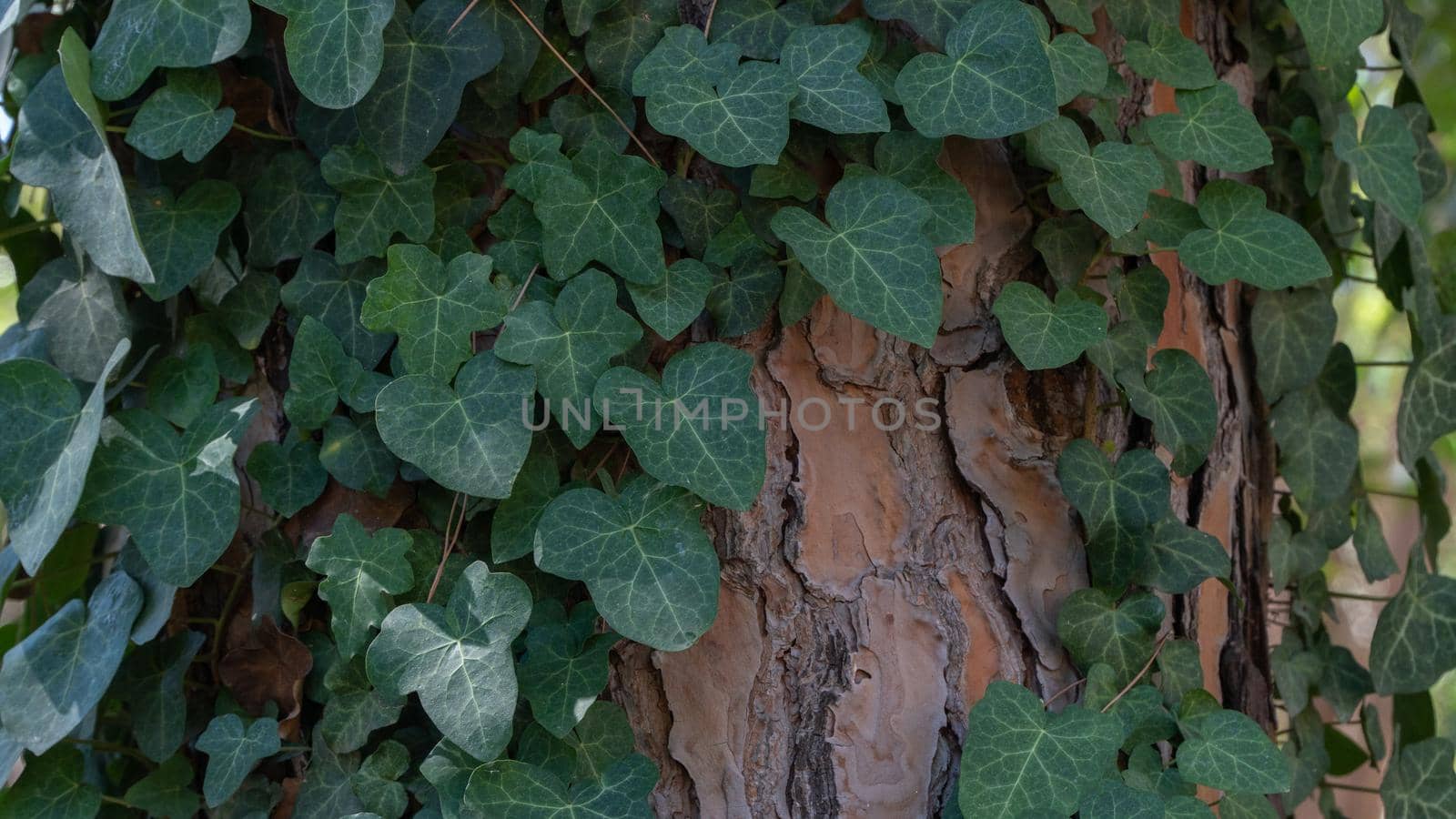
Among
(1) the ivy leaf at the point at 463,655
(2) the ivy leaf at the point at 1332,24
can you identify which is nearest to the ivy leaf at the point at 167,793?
(1) the ivy leaf at the point at 463,655

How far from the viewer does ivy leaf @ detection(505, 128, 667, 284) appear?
105cm

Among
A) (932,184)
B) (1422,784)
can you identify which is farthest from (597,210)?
(1422,784)

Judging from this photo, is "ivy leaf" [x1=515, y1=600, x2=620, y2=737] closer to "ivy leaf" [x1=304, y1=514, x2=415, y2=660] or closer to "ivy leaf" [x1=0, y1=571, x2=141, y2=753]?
"ivy leaf" [x1=304, y1=514, x2=415, y2=660]

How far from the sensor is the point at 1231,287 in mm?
1374

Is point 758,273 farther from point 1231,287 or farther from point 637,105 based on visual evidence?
point 1231,287

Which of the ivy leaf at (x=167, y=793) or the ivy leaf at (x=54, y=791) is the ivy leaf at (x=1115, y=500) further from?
the ivy leaf at (x=54, y=791)

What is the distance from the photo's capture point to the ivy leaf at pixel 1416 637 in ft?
4.48

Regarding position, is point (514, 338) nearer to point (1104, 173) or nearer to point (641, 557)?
point (641, 557)

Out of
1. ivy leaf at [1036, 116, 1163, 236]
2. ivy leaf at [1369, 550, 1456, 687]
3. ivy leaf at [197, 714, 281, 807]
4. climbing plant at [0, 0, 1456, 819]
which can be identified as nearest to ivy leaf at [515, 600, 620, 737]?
climbing plant at [0, 0, 1456, 819]

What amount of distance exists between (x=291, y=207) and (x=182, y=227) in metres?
→ 0.12

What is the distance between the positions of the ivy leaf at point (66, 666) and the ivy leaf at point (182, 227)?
33 cm

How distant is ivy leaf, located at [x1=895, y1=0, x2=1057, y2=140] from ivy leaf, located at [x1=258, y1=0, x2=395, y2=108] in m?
0.50

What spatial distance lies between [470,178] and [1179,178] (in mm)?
782

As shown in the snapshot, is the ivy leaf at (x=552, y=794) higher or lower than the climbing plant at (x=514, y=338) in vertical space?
lower
